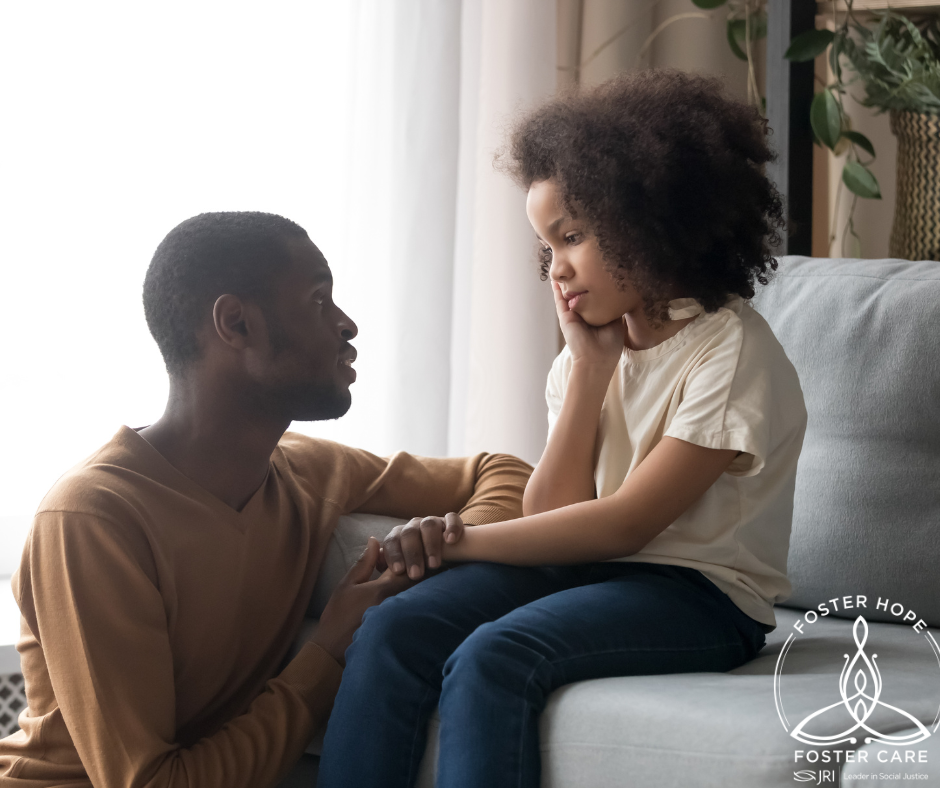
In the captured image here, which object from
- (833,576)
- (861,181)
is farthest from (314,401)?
(861,181)

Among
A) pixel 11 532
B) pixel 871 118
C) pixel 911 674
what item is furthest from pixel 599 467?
pixel 871 118

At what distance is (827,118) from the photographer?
1780mm

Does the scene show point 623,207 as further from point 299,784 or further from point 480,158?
point 480,158

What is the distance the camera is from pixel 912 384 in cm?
127

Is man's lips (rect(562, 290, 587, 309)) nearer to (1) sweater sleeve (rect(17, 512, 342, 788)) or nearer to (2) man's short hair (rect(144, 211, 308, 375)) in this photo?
(2) man's short hair (rect(144, 211, 308, 375))

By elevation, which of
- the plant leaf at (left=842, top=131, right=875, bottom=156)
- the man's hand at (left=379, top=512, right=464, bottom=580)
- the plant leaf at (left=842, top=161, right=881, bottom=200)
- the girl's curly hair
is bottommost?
the man's hand at (left=379, top=512, right=464, bottom=580)

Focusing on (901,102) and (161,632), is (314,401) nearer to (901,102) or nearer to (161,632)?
(161,632)

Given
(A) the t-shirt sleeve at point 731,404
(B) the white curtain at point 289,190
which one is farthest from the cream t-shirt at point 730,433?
(B) the white curtain at point 289,190

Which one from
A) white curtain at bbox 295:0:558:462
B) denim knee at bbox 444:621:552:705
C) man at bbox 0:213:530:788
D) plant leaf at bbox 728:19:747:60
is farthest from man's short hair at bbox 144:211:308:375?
plant leaf at bbox 728:19:747:60

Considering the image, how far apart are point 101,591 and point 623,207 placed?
2.20 ft

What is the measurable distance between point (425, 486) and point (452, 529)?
0.81 feet

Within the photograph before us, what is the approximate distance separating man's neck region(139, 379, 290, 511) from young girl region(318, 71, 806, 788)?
0.23 m

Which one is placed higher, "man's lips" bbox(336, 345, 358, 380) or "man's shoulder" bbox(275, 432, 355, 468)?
"man's lips" bbox(336, 345, 358, 380)

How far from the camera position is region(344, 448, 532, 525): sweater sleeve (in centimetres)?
130
